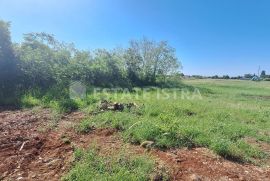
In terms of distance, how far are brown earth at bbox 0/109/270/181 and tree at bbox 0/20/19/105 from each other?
4.27 metres

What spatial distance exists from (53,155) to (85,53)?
1347 centimetres

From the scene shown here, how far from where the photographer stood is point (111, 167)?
313cm

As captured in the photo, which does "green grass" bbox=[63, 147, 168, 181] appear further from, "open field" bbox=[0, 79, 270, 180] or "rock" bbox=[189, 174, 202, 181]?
"rock" bbox=[189, 174, 202, 181]

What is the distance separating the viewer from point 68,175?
2.90 metres

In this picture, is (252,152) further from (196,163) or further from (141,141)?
(141,141)

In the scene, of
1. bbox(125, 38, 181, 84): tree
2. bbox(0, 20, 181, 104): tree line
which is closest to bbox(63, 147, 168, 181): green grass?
bbox(0, 20, 181, 104): tree line

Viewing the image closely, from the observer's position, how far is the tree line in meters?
9.10

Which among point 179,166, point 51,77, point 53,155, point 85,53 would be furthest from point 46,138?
point 85,53

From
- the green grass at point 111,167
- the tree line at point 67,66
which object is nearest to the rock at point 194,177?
the green grass at point 111,167

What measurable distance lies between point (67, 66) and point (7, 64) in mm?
3830

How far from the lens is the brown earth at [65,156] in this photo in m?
3.13

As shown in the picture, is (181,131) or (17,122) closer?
(181,131)

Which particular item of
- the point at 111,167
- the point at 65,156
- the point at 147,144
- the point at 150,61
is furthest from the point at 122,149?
the point at 150,61

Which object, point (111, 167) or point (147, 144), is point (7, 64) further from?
point (111, 167)
